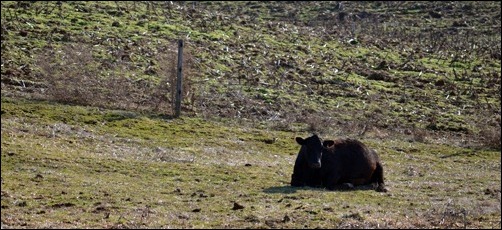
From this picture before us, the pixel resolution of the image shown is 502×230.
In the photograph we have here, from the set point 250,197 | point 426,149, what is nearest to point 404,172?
point 426,149

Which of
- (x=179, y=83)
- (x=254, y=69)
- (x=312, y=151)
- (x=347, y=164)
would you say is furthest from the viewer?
(x=254, y=69)

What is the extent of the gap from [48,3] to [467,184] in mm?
33903

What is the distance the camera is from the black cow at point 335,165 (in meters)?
23.2

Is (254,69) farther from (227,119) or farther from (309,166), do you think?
(309,166)

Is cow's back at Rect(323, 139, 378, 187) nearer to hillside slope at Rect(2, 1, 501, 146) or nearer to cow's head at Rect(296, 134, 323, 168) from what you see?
cow's head at Rect(296, 134, 323, 168)

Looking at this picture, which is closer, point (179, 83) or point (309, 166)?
point (309, 166)

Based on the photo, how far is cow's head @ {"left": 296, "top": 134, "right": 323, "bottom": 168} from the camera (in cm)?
2295

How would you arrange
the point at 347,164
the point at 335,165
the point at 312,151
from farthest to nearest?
1. the point at 347,164
2. the point at 335,165
3. the point at 312,151

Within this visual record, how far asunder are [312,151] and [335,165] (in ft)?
2.30

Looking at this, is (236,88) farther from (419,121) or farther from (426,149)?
(426,149)

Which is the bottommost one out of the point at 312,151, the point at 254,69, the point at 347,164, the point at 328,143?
the point at 254,69

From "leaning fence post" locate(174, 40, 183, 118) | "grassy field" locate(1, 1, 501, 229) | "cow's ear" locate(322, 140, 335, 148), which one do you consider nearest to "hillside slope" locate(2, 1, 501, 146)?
"grassy field" locate(1, 1, 501, 229)

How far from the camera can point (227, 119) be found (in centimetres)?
3628

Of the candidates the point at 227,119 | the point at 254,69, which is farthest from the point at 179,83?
the point at 254,69
